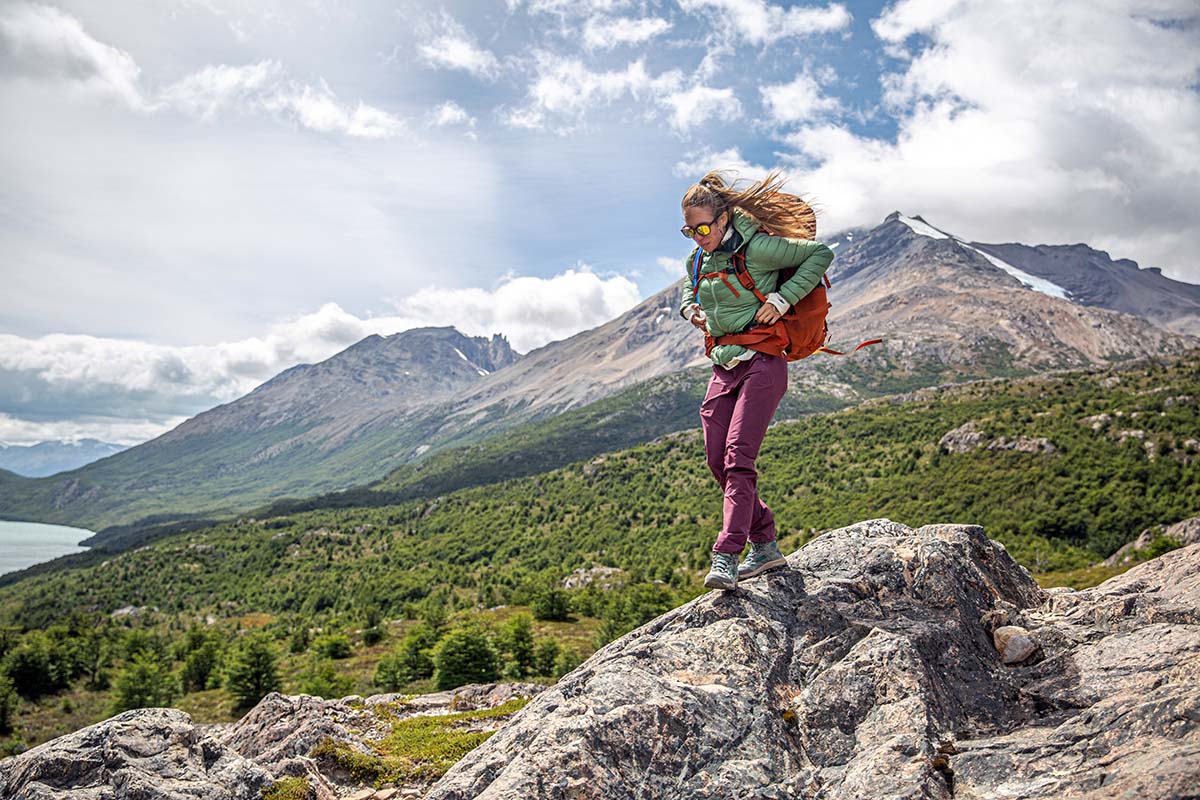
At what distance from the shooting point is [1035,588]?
7.36 meters

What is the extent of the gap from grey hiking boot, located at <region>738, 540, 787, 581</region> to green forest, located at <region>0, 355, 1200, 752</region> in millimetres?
23044

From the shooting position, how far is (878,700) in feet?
16.4

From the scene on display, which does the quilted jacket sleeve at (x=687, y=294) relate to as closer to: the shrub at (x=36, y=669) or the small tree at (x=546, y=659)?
the small tree at (x=546, y=659)

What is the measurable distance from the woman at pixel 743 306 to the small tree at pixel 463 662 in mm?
23086

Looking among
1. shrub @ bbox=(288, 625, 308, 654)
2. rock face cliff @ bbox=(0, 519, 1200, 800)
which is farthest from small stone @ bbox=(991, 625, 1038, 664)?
shrub @ bbox=(288, 625, 308, 654)

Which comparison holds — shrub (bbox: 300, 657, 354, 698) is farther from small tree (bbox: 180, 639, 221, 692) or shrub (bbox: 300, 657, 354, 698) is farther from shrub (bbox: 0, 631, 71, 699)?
shrub (bbox: 0, 631, 71, 699)

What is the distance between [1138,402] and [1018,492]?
33592mm

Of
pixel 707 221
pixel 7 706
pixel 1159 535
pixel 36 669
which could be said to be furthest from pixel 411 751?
pixel 1159 535

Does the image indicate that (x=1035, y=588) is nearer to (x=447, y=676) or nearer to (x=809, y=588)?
(x=809, y=588)

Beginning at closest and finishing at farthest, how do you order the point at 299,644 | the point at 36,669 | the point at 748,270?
the point at 748,270
the point at 36,669
the point at 299,644

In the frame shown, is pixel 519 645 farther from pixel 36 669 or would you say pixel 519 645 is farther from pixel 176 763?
pixel 36 669

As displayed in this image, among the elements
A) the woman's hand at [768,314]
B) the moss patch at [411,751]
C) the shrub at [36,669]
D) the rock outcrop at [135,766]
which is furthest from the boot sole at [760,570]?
the shrub at [36,669]

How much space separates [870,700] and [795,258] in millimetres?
4387

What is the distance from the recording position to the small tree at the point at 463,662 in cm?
2609
